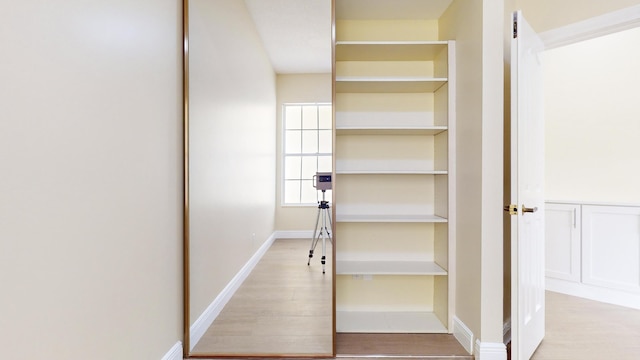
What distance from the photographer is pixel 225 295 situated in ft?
7.69

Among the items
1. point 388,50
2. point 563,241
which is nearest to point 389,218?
point 388,50

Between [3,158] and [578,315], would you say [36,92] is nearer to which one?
[3,158]

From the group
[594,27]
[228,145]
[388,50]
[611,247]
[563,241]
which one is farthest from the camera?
[563,241]

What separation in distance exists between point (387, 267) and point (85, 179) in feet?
6.43

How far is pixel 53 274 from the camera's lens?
1094 mm

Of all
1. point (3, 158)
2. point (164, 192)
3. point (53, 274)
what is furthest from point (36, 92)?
point (164, 192)

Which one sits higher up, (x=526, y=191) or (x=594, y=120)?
(x=594, y=120)

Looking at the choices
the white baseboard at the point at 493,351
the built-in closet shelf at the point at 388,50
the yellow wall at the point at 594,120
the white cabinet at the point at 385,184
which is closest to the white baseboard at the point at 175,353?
the white cabinet at the point at 385,184

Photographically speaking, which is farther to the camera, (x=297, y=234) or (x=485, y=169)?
(x=297, y=234)

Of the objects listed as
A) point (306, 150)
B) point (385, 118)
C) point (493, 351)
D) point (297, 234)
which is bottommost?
point (493, 351)

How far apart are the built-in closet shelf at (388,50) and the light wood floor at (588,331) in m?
2.15

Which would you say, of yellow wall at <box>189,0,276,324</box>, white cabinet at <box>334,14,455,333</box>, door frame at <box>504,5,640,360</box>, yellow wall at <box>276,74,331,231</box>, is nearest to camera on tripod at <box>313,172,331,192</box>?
yellow wall at <box>276,74,331,231</box>

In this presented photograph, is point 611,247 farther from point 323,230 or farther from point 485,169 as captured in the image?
point 323,230

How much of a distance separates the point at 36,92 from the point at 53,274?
559 mm
